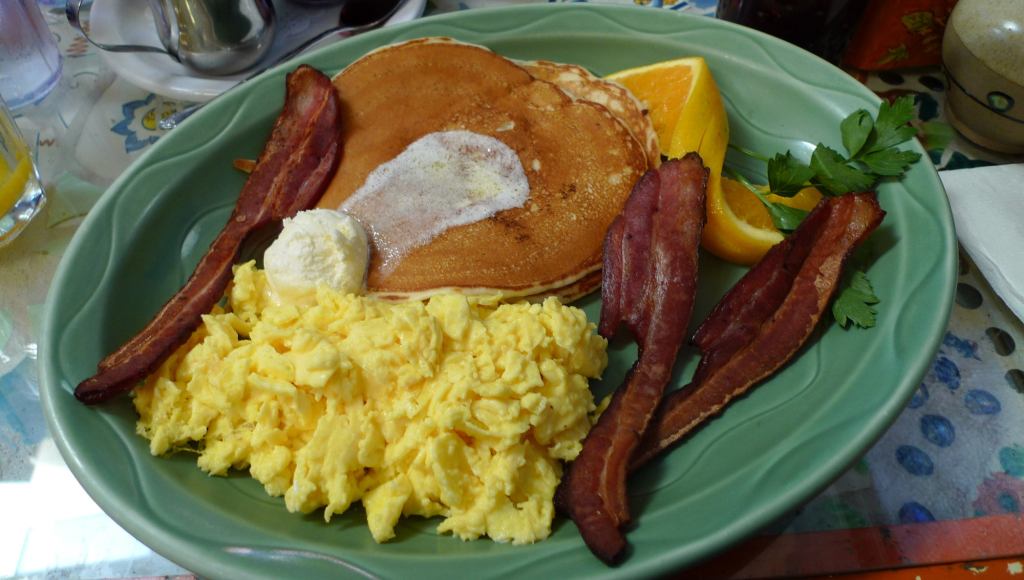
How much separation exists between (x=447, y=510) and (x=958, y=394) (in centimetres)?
Result: 116

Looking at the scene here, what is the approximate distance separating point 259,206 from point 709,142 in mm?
1060

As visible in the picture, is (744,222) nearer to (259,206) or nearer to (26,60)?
(259,206)

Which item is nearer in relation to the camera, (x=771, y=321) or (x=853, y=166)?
(x=771, y=321)

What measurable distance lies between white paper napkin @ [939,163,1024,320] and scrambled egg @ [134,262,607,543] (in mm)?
1022

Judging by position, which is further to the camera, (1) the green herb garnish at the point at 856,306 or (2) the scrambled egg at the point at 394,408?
(1) the green herb garnish at the point at 856,306

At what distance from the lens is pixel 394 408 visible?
1.30 meters

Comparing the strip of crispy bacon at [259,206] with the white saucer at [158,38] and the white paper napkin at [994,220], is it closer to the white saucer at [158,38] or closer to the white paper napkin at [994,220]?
the white saucer at [158,38]

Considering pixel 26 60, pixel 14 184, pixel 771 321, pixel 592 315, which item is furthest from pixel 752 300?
pixel 26 60

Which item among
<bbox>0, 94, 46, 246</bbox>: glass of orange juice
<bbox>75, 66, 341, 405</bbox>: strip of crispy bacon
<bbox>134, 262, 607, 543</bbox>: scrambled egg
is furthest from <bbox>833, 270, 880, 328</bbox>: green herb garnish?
<bbox>0, 94, 46, 246</bbox>: glass of orange juice

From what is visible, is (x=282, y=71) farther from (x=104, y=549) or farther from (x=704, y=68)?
(x=104, y=549)

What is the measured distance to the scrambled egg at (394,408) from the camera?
4.10 ft

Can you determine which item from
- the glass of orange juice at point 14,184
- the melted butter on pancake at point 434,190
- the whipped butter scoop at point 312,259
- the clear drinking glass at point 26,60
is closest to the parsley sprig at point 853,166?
the melted butter on pancake at point 434,190

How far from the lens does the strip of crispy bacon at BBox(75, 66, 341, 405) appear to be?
1389mm

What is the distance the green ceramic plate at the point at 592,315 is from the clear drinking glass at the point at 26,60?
3.08ft
